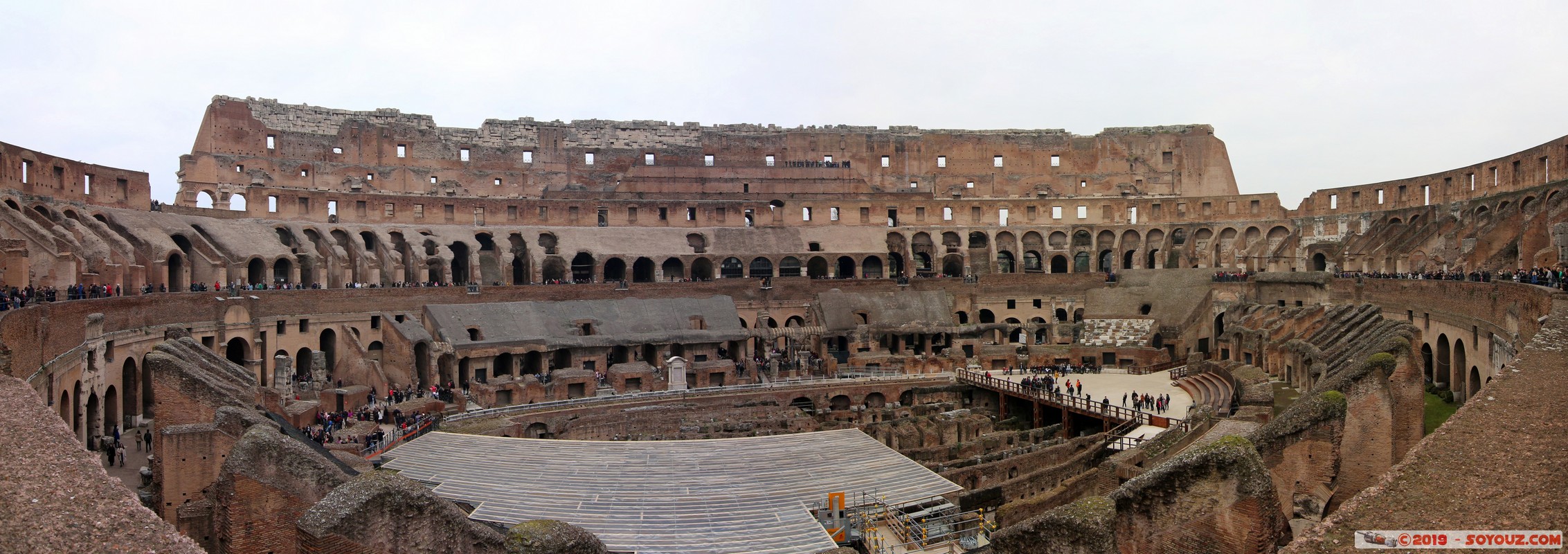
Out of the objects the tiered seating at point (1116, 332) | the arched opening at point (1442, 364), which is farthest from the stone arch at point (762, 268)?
the arched opening at point (1442, 364)

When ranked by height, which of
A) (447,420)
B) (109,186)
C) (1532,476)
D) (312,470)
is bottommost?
(447,420)

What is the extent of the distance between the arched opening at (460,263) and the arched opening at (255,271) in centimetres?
841

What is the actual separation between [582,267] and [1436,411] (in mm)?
35249

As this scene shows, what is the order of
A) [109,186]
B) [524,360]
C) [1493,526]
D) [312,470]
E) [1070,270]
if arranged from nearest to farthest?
[1493,526]
[312,470]
[109,186]
[524,360]
[1070,270]

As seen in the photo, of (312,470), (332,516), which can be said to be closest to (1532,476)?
(332,516)

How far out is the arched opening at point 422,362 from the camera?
32062 mm

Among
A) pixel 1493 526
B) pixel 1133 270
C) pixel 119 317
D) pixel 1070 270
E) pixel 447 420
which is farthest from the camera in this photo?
pixel 1070 270

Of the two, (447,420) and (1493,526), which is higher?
(1493,526)

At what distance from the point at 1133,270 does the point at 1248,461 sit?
1456 inches

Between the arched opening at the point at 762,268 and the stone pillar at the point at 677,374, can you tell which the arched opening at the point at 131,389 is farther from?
the arched opening at the point at 762,268

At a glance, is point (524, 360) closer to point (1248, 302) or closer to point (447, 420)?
point (447, 420)

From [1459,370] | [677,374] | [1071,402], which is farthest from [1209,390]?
[677,374]

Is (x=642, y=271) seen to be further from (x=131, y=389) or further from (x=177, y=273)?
(x=131, y=389)

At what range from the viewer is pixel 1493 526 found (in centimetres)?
731
